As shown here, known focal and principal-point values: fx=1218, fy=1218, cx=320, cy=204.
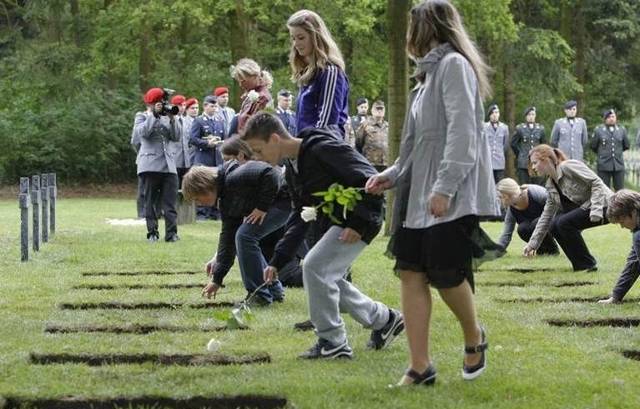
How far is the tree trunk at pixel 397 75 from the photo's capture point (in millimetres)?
16422

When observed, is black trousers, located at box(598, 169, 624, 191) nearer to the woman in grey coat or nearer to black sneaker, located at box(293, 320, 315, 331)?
black sneaker, located at box(293, 320, 315, 331)

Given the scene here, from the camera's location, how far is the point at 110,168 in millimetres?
34406

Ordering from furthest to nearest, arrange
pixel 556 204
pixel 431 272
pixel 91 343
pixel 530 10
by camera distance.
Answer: pixel 530 10
pixel 556 204
pixel 91 343
pixel 431 272

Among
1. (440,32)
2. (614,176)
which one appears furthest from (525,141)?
(440,32)

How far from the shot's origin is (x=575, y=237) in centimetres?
1212

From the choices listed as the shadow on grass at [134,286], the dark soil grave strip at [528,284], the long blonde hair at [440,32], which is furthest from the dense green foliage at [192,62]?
the long blonde hair at [440,32]

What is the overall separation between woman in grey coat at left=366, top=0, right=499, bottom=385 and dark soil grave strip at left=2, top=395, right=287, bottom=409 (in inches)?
30.1

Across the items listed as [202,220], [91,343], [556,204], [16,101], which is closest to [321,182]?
[91,343]

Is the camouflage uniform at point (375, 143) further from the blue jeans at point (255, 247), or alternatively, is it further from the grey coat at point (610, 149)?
the blue jeans at point (255, 247)

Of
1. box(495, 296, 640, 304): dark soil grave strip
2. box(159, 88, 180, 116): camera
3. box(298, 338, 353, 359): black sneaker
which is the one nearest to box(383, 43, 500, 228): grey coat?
box(298, 338, 353, 359): black sneaker

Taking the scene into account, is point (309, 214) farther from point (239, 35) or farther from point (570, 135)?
point (239, 35)

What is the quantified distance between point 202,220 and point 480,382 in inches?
613

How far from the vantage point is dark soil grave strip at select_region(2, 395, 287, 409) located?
18.2ft

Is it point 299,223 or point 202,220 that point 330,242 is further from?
point 202,220
